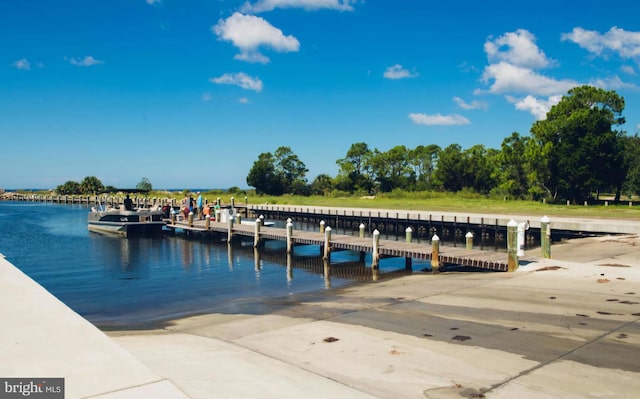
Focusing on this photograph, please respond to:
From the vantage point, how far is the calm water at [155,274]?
16.4 m

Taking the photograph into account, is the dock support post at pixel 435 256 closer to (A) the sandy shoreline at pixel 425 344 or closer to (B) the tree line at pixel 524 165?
(A) the sandy shoreline at pixel 425 344

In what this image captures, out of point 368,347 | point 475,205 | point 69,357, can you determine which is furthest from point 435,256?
point 475,205

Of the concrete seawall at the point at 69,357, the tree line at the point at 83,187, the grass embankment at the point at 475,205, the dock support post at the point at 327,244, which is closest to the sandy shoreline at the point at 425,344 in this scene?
the concrete seawall at the point at 69,357

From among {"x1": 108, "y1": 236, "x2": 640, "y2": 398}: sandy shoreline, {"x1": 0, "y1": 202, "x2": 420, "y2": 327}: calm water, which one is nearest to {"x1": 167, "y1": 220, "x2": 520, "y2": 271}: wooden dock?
{"x1": 0, "y1": 202, "x2": 420, "y2": 327}: calm water

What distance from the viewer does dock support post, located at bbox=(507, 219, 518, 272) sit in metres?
16.8

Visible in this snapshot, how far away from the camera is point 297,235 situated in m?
29.0

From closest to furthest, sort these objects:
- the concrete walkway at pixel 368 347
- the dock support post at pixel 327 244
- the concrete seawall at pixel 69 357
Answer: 1. the concrete seawall at pixel 69 357
2. the concrete walkway at pixel 368 347
3. the dock support post at pixel 327 244

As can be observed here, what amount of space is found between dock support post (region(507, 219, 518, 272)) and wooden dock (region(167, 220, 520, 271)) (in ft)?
1.05

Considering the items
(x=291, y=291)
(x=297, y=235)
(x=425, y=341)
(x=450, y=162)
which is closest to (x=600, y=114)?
(x=450, y=162)

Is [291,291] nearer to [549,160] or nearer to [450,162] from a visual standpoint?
[549,160]

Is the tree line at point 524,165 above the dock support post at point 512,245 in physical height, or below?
above

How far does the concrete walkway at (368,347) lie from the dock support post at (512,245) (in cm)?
271

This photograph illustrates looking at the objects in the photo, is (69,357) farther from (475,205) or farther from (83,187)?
(83,187)

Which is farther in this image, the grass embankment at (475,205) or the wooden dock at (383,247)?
the grass embankment at (475,205)
